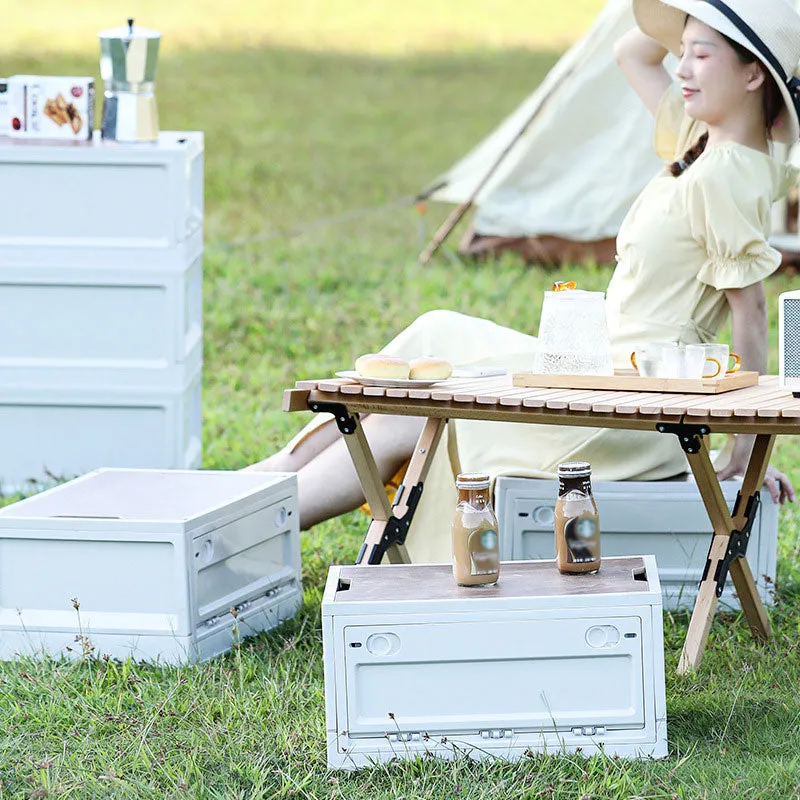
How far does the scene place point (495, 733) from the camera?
246 cm

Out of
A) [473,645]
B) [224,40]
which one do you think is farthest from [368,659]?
[224,40]

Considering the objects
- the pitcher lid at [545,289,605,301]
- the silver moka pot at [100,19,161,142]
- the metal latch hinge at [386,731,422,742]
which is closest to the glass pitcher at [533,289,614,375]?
the pitcher lid at [545,289,605,301]

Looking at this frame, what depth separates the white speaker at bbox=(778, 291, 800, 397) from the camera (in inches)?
106

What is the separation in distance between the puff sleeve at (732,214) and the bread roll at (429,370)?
692 millimetres

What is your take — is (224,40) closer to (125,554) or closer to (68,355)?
(68,355)

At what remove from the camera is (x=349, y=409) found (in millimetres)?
2869

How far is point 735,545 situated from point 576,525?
494 mm

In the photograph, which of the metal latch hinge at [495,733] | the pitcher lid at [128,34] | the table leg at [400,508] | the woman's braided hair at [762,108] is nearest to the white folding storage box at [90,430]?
the pitcher lid at [128,34]

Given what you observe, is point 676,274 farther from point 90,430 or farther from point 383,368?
point 90,430

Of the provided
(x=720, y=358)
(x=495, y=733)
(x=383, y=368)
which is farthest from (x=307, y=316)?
(x=495, y=733)

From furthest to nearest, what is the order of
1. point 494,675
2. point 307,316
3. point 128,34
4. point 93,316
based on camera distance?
point 307,316 → point 93,316 → point 128,34 → point 494,675

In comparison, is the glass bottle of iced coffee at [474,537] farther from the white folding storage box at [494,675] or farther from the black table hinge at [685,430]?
the black table hinge at [685,430]

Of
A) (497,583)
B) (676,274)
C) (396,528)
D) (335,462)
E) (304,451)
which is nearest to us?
(497,583)

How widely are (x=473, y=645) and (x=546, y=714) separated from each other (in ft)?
0.57
